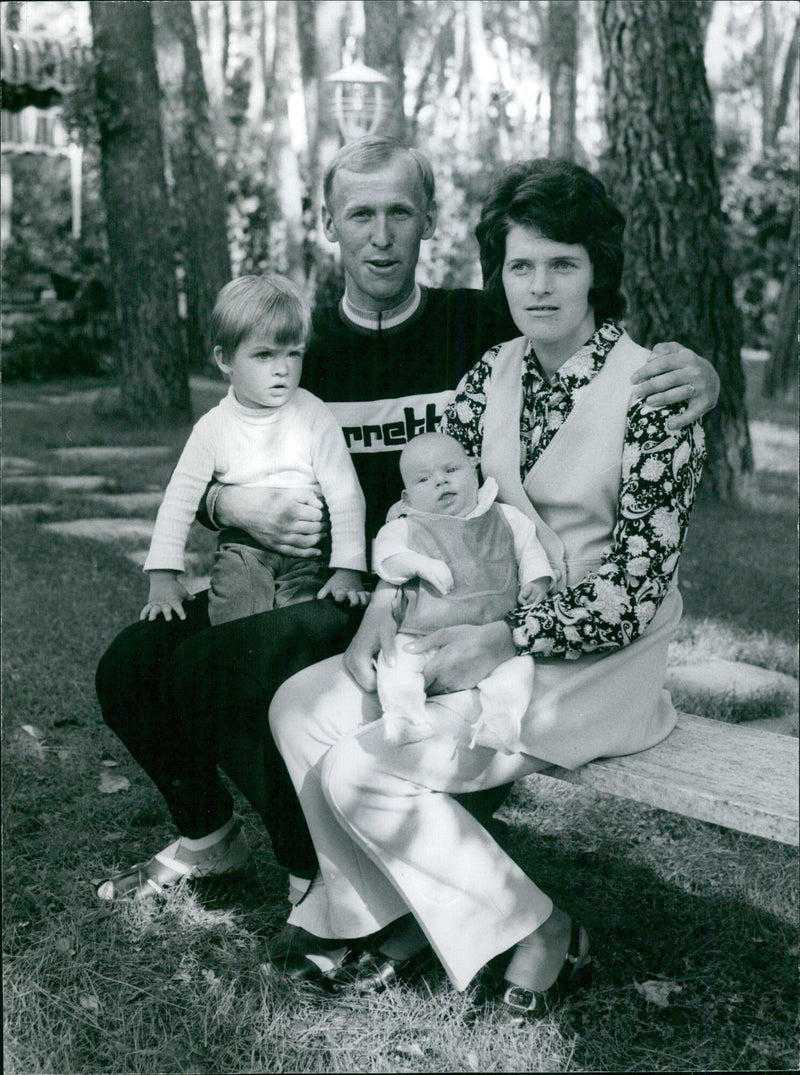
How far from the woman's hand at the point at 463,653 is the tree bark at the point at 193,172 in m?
12.4

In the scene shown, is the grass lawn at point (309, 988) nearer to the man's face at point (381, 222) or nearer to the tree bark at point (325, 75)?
the man's face at point (381, 222)

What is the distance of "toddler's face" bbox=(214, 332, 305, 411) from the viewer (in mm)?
3029

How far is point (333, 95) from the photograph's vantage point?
10758 mm

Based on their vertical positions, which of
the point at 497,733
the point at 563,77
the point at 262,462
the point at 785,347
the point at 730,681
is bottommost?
the point at 730,681

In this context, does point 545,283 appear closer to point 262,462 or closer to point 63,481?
point 262,462

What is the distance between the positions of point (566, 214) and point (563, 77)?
56.0ft

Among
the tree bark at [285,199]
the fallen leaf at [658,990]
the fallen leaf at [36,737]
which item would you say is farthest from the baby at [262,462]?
the tree bark at [285,199]

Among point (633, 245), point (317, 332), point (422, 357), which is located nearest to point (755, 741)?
point (422, 357)

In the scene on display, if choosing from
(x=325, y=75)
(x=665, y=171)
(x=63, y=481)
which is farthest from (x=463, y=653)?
(x=325, y=75)

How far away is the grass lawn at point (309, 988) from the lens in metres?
2.64

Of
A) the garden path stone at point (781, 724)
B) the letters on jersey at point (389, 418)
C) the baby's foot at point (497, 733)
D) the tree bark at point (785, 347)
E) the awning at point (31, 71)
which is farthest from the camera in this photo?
the awning at point (31, 71)

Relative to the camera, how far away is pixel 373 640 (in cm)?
272

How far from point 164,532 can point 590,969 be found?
4.95 feet

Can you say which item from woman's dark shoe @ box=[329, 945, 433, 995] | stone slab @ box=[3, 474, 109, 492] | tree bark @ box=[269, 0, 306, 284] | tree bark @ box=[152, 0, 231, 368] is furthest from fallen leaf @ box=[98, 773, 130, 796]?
tree bark @ box=[269, 0, 306, 284]
